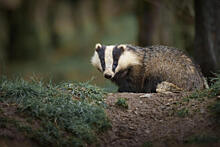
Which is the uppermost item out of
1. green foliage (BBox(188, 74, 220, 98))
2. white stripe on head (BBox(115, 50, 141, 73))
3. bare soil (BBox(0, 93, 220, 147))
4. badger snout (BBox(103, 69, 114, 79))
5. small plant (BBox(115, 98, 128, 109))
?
white stripe on head (BBox(115, 50, 141, 73))

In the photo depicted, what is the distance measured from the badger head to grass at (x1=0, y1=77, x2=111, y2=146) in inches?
33.8

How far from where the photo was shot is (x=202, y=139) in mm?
5281

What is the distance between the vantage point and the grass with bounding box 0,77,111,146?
531 centimetres

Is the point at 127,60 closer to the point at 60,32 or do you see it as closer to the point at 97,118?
the point at 97,118

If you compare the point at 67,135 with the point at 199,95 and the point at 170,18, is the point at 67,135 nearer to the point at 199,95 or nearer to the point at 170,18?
the point at 199,95

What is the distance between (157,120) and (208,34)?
3013mm

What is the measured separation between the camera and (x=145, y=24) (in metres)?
11.8

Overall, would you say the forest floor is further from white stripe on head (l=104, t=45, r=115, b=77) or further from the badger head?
the badger head

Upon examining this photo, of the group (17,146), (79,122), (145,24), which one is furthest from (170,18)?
(17,146)

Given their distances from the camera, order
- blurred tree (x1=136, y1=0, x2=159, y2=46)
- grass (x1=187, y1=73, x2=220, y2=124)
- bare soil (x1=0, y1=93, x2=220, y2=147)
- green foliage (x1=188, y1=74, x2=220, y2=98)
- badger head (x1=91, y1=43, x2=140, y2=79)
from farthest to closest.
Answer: blurred tree (x1=136, y1=0, x2=159, y2=46) < badger head (x1=91, y1=43, x2=140, y2=79) < green foliage (x1=188, y1=74, x2=220, y2=98) < grass (x1=187, y1=73, x2=220, y2=124) < bare soil (x1=0, y1=93, x2=220, y2=147)

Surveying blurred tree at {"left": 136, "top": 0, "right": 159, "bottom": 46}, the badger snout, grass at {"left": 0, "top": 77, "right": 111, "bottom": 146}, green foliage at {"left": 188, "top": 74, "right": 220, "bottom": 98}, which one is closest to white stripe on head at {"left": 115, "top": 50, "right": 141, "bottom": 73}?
the badger snout

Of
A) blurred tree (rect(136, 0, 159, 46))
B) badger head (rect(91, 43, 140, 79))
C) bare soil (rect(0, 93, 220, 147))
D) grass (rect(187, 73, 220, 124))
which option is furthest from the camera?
blurred tree (rect(136, 0, 159, 46))

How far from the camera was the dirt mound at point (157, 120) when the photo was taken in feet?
18.4

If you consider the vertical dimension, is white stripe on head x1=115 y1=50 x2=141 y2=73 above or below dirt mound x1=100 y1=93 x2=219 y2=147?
above
